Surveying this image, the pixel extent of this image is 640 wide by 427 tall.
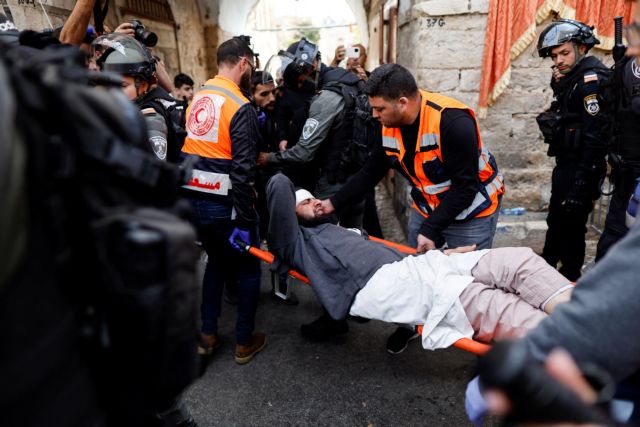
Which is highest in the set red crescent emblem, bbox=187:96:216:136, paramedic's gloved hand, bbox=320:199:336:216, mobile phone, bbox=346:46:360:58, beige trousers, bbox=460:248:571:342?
mobile phone, bbox=346:46:360:58

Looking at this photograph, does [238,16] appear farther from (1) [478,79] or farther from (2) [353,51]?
(1) [478,79]

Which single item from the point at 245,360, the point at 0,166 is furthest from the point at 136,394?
the point at 245,360

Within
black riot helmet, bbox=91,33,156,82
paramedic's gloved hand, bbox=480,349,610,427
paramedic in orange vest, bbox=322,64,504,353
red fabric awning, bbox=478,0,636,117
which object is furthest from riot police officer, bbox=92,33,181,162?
red fabric awning, bbox=478,0,636,117

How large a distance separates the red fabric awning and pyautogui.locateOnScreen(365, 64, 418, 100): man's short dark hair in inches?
79.5

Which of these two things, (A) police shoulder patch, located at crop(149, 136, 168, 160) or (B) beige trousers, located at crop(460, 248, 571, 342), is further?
(A) police shoulder patch, located at crop(149, 136, 168, 160)

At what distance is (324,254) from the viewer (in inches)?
97.7

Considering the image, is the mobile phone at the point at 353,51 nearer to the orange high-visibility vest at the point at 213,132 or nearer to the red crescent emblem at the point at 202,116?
the orange high-visibility vest at the point at 213,132

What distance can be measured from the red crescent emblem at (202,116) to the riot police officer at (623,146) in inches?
101

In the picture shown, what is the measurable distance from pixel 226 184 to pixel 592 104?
260 cm

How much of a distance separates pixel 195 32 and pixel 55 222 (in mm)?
9225

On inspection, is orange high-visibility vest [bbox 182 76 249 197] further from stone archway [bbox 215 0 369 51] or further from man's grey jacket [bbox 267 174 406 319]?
stone archway [bbox 215 0 369 51]

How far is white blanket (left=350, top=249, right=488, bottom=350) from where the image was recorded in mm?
2014

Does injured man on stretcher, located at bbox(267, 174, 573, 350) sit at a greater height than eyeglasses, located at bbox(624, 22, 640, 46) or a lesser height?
lesser

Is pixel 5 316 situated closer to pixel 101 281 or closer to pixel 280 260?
pixel 101 281
